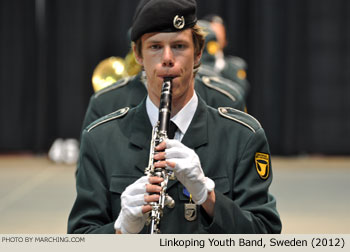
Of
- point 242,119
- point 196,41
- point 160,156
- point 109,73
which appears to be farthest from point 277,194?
point 160,156

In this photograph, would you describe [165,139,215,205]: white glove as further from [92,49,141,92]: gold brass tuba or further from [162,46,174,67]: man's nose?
[92,49,141,92]: gold brass tuba

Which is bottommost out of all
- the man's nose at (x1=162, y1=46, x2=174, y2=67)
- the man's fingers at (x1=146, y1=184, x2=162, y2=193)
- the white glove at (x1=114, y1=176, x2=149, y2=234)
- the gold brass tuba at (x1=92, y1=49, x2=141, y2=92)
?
the gold brass tuba at (x1=92, y1=49, x2=141, y2=92)

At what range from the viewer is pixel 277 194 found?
7.05 meters

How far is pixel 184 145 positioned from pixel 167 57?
0.21 metres

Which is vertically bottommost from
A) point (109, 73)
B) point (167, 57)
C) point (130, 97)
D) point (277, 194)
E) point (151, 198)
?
point (277, 194)

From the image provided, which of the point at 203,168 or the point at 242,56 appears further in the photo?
the point at 242,56

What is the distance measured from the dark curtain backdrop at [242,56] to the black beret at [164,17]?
27.6 ft

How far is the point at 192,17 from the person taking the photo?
1.89m

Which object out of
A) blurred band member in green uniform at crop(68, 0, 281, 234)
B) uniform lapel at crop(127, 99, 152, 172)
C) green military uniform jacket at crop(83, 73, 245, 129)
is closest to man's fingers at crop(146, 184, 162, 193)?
blurred band member in green uniform at crop(68, 0, 281, 234)

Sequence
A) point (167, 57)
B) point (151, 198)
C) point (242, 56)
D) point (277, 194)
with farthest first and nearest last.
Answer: point (242, 56), point (277, 194), point (167, 57), point (151, 198)

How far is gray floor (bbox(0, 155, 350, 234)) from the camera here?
18.2 ft

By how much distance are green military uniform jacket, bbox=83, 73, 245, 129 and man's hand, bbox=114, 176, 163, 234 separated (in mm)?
1727

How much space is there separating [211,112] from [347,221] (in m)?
3.99

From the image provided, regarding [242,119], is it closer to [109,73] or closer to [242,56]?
[109,73]
